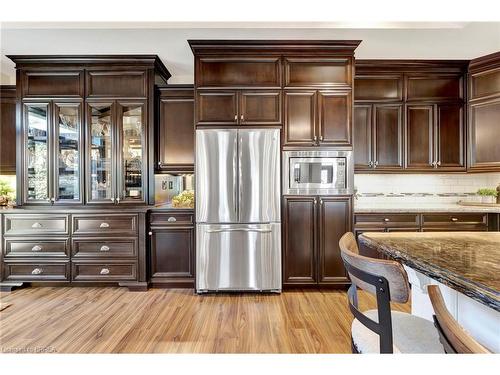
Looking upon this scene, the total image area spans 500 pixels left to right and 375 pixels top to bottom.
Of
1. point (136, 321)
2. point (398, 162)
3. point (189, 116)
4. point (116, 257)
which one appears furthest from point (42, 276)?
point (398, 162)

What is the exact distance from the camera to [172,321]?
7.75 ft

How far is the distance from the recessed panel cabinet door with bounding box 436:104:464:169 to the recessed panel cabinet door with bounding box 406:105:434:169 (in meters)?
0.10

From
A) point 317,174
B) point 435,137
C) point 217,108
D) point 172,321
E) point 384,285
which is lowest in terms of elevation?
point 172,321

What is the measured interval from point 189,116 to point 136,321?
227 centimetres

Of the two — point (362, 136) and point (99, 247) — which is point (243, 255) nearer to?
point (99, 247)

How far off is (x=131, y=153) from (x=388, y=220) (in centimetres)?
307

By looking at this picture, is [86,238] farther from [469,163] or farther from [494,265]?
[469,163]

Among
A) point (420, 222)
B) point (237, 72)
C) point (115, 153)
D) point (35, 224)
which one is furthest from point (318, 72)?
point (35, 224)

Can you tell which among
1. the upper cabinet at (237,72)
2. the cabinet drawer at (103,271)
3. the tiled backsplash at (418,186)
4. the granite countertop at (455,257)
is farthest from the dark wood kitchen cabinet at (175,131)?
the granite countertop at (455,257)

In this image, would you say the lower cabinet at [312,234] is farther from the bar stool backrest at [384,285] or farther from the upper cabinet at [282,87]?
the bar stool backrest at [384,285]

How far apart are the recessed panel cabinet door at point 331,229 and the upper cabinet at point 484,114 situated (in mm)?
1778

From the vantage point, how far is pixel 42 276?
3059 millimetres

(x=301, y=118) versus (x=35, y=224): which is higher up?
(x=301, y=118)

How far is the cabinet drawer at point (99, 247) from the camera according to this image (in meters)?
3.05
